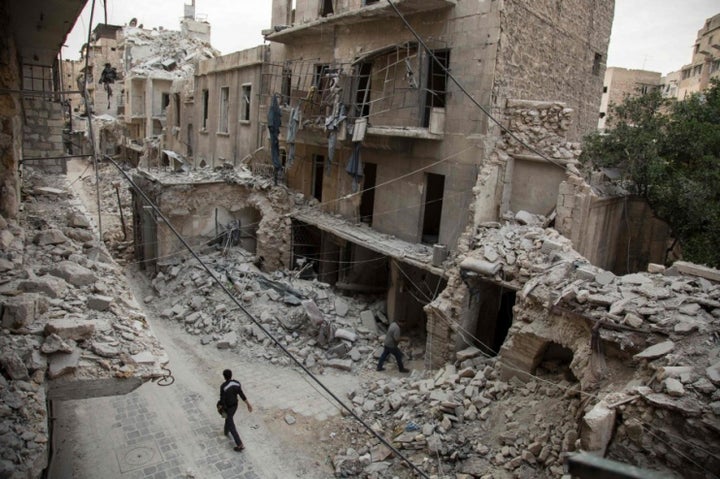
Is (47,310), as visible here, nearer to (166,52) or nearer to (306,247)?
(306,247)

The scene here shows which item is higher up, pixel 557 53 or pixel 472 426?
pixel 557 53

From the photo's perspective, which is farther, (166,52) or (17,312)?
(166,52)

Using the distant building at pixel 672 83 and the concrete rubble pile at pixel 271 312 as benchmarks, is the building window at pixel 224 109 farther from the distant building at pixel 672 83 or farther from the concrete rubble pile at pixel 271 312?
the distant building at pixel 672 83

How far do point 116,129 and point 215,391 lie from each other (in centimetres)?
3654

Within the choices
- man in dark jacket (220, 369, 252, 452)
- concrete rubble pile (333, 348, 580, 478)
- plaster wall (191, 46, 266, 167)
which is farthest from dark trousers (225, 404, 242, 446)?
plaster wall (191, 46, 266, 167)

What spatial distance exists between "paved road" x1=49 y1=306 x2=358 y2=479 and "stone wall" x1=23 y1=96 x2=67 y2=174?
6237 millimetres

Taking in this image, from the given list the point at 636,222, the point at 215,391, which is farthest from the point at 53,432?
the point at 636,222

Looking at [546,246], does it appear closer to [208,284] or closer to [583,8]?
[583,8]

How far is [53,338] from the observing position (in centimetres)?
502

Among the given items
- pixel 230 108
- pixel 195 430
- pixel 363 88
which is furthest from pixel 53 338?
pixel 230 108

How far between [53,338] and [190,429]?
18.3 feet

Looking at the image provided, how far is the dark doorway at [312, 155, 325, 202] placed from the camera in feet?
63.7

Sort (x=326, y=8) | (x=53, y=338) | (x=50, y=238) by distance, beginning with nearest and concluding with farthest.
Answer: (x=53, y=338), (x=50, y=238), (x=326, y=8)

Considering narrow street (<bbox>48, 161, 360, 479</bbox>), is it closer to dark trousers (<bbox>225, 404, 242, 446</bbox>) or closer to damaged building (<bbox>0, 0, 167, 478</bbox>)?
dark trousers (<bbox>225, 404, 242, 446</bbox>)
